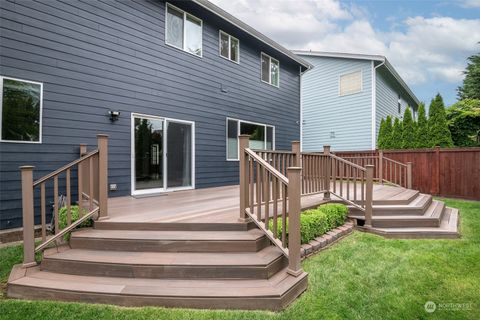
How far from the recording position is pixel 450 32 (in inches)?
706

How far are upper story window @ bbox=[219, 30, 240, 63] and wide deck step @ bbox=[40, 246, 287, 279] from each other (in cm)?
666

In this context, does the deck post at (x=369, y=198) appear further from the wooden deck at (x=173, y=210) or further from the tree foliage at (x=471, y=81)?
the tree foliage at (x=471, y=81)

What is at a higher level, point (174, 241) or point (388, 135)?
point (388, 135)

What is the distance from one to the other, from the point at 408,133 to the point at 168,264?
1085 cm

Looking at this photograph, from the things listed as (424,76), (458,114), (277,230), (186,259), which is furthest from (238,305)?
(424,76)

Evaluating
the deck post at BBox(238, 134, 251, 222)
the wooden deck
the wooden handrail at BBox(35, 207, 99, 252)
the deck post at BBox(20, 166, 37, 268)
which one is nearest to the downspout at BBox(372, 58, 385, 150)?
the wooden deck

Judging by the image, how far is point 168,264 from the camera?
2.71 meters

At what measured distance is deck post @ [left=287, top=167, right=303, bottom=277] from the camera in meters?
2.71

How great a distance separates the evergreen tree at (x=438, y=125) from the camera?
9.43 metres

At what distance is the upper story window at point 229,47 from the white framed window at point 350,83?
661 cm

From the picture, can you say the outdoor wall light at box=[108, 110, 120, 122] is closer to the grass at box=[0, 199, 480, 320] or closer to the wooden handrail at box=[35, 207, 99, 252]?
the wooden handrail at box=[35, 207, 99, 252]

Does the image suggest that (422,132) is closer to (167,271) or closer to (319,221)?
(319,221)

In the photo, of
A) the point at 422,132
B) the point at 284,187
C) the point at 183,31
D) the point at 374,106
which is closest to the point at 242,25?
the point at 183,31

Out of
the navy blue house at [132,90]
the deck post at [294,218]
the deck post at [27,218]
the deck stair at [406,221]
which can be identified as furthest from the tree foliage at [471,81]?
the deck post at [27,218]
